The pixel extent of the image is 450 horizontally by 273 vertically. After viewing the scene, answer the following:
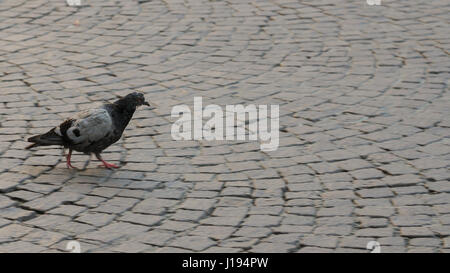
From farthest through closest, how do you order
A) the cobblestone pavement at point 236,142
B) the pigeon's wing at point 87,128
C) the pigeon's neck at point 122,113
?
the pigeon's neck at point 122,113, the pigeon's wing at point 87,128, the cobblestone pavement at point 236,142

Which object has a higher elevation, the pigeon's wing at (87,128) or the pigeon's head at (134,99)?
the pigeon's head at (134,99)

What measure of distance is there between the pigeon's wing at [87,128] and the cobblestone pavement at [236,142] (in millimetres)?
324

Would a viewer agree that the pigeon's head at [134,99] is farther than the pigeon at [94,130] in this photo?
Yes

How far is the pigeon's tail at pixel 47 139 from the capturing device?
22.2 feet

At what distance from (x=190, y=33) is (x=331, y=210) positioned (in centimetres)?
467

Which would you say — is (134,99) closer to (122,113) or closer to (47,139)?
(122,113)

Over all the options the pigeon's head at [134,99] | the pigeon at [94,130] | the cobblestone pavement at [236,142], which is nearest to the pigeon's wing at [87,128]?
the pigeon at [94,130]

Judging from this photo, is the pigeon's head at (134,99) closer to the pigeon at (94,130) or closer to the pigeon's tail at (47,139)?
the pigeon at (94,130)

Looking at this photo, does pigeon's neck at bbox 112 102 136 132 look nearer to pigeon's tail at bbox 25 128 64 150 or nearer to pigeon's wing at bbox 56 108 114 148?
pigeon's wing at bbox 56 108 114 148

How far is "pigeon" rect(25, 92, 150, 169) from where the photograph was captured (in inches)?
262

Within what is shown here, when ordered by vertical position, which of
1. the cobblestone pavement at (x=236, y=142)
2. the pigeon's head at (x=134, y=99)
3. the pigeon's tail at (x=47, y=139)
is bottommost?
the cobblestone pavement at (x=236, y=142)

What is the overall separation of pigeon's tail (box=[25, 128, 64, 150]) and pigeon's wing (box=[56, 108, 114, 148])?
0.20ft

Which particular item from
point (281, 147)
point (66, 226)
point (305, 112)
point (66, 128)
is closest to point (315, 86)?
point (305, 112)

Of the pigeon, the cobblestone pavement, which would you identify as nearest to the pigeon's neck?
the pigeon
